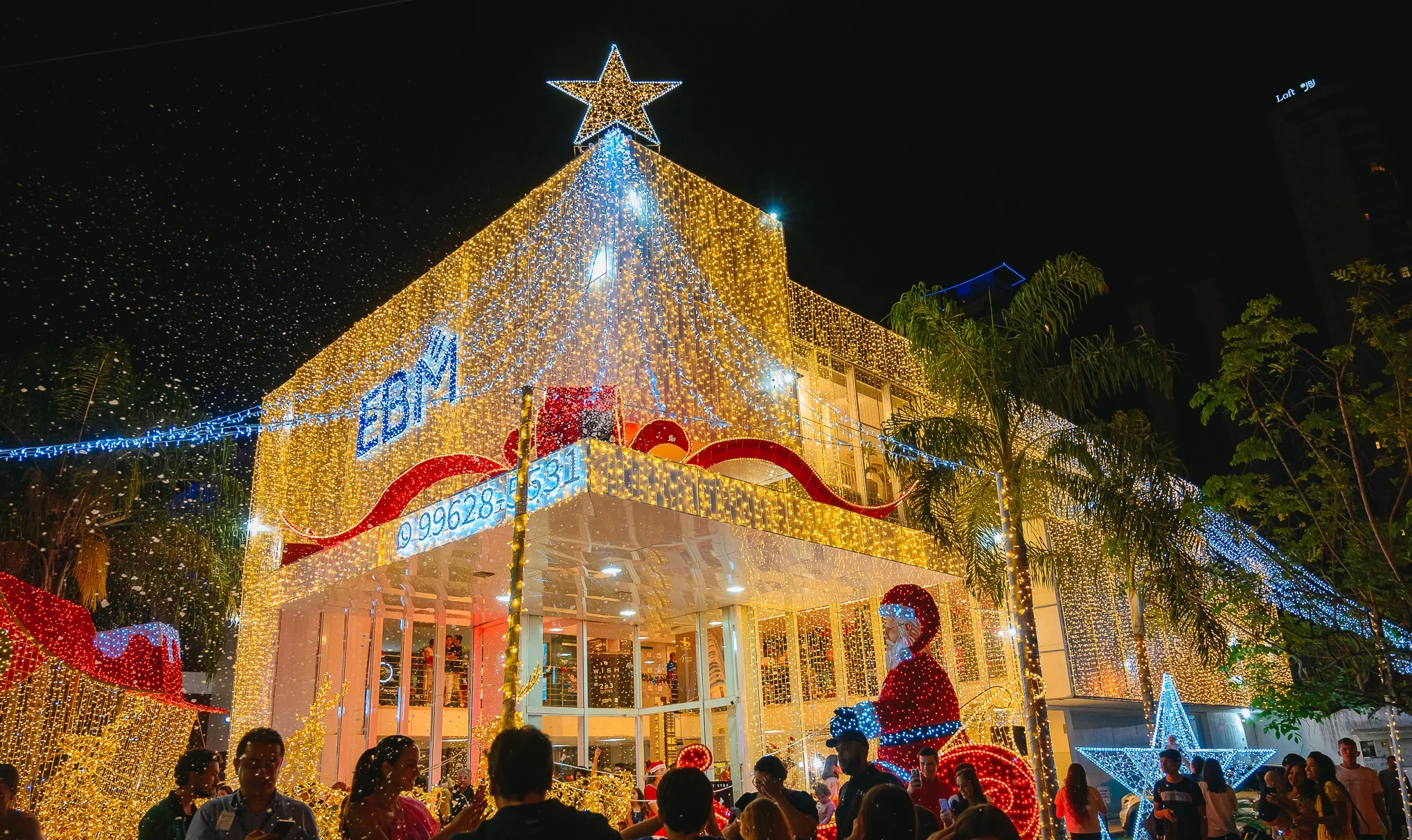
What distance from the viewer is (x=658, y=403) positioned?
41.5ft

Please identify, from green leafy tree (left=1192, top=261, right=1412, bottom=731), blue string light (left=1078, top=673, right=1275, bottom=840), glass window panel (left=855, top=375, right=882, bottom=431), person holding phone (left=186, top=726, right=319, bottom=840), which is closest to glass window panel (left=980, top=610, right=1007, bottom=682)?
blue string light (left=1078, top=673, right=1275, bottom=840)

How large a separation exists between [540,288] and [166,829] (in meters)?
9.62

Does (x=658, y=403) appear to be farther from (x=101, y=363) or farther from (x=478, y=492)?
(x=101, y=363)

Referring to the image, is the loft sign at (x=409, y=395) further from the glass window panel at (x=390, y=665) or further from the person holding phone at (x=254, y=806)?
the person holding phone at (x=254, y=806)

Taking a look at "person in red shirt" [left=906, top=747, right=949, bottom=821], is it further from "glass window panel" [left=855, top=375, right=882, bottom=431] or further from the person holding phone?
"glass window panel" [left=855, top=375, right=882, bottom=431]

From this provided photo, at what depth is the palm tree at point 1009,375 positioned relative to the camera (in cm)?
1185

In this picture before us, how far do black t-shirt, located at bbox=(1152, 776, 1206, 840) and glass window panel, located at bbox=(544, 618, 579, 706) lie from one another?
9.48m

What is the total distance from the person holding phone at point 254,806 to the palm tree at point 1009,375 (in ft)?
30.0

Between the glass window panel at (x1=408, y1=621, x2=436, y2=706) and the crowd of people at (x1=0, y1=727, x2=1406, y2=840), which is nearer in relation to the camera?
the crowd of people at (x1=0, y1=727, x2=1406, y2=840)

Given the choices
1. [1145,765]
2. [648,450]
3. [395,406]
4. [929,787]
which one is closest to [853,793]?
[929,787]

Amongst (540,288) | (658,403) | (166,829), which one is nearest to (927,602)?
(658,403)

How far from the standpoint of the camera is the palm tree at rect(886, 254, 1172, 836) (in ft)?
38.9

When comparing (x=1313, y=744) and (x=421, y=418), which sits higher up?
(x=421, y=418)

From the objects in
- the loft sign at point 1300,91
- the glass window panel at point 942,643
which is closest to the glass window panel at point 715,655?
the glass window panel at point 942,643
